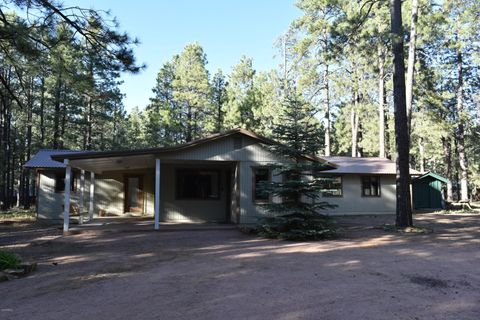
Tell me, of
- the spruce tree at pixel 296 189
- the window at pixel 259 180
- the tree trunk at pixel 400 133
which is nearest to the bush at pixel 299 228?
the spruce tree at pixel 296 189

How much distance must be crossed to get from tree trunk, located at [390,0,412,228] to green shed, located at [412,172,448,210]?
1283cm

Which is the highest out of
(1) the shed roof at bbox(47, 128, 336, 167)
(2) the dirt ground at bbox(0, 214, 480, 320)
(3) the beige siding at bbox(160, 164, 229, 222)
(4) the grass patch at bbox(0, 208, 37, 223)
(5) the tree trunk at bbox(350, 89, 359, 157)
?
(5) the tree trunk at bbox(350, 89, 359, 157)

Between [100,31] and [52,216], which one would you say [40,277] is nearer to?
[100,31]

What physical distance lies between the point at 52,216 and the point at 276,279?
15.4 m

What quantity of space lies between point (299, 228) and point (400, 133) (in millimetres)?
4930

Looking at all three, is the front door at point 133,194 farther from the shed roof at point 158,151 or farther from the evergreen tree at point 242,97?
the evergreen tree at point 242,97

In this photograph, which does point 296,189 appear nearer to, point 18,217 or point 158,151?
point 158,151

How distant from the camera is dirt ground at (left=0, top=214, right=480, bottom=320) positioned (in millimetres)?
4449

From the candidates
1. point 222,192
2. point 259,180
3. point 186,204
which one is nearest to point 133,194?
point 186,204

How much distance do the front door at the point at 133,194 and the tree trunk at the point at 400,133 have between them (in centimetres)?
1172

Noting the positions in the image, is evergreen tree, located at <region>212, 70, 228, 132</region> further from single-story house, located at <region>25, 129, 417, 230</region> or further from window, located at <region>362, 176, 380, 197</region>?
window, located at <region>362, 176, 380, 197</region>

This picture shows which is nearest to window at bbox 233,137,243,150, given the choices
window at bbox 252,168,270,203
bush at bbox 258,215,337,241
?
window at bbox 252,168,270,203

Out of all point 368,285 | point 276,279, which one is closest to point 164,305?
point 276,279

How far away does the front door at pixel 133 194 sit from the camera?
19078mm
